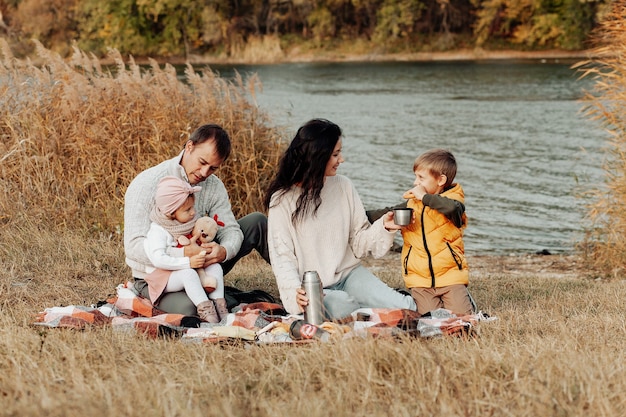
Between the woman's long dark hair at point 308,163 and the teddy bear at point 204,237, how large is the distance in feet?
1.11

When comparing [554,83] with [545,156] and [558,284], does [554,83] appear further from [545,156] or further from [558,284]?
[558,284]

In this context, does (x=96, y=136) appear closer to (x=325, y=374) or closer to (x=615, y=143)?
(x=615, y=143)

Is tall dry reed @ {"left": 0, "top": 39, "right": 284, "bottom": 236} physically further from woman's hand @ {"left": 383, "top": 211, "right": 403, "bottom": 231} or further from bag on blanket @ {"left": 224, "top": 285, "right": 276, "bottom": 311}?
woman's hand @ {"left": 383, "top": 211, "right": 403, "bottom": 231}

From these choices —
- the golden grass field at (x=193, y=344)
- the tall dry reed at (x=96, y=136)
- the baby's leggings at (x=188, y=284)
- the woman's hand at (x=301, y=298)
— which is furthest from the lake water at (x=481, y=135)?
the woman's hand at (x=301, y=298)

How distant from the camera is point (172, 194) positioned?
4566 millimetres

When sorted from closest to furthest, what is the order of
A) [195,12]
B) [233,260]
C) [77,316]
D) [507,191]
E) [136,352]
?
[136,352] < [77,316] < [233,260] < [507,191] < [195,12]

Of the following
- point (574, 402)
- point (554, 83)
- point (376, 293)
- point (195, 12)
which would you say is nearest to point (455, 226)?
point (376, 293)

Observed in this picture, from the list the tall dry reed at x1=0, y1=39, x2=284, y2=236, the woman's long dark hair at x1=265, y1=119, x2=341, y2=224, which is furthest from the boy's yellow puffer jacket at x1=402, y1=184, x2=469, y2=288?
the tall dry reed at x1=0, y1=39, x2=284, y2=236

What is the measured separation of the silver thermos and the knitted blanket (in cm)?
12

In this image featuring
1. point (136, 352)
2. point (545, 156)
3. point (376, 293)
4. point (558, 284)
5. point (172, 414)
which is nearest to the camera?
point (172, 414)

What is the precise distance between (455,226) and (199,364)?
1947 mm

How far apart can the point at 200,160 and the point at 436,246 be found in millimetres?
1405

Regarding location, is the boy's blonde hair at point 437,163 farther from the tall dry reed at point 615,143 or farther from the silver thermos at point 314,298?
the tall dry reed at point 615,143

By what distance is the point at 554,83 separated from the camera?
2803 cm
